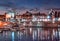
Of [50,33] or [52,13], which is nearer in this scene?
[52,13]

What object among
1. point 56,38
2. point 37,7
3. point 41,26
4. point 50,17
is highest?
point 37,7

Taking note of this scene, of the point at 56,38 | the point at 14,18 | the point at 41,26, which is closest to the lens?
the point at 14,18

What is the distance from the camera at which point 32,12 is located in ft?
8.80

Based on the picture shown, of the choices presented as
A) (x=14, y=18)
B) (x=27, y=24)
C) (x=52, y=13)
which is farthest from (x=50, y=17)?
(x=14, y=18)

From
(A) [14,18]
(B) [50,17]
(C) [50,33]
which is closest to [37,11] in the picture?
(B) [50,17]

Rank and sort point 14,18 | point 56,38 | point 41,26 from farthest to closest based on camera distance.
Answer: point 56,38 → point 41,26 → point 14,18

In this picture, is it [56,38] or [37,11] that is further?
[56,38]

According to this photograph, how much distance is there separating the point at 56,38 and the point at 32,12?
0.82 metres

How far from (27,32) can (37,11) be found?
2.01 feet

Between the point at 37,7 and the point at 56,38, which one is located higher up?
the point at 37,7

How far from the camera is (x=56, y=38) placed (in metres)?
3.02

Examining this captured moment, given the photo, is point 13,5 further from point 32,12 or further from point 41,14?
point 41,14

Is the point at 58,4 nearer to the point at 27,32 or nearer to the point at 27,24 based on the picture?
the point at 27,24

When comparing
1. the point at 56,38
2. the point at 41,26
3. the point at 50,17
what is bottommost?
the point at 56,38
